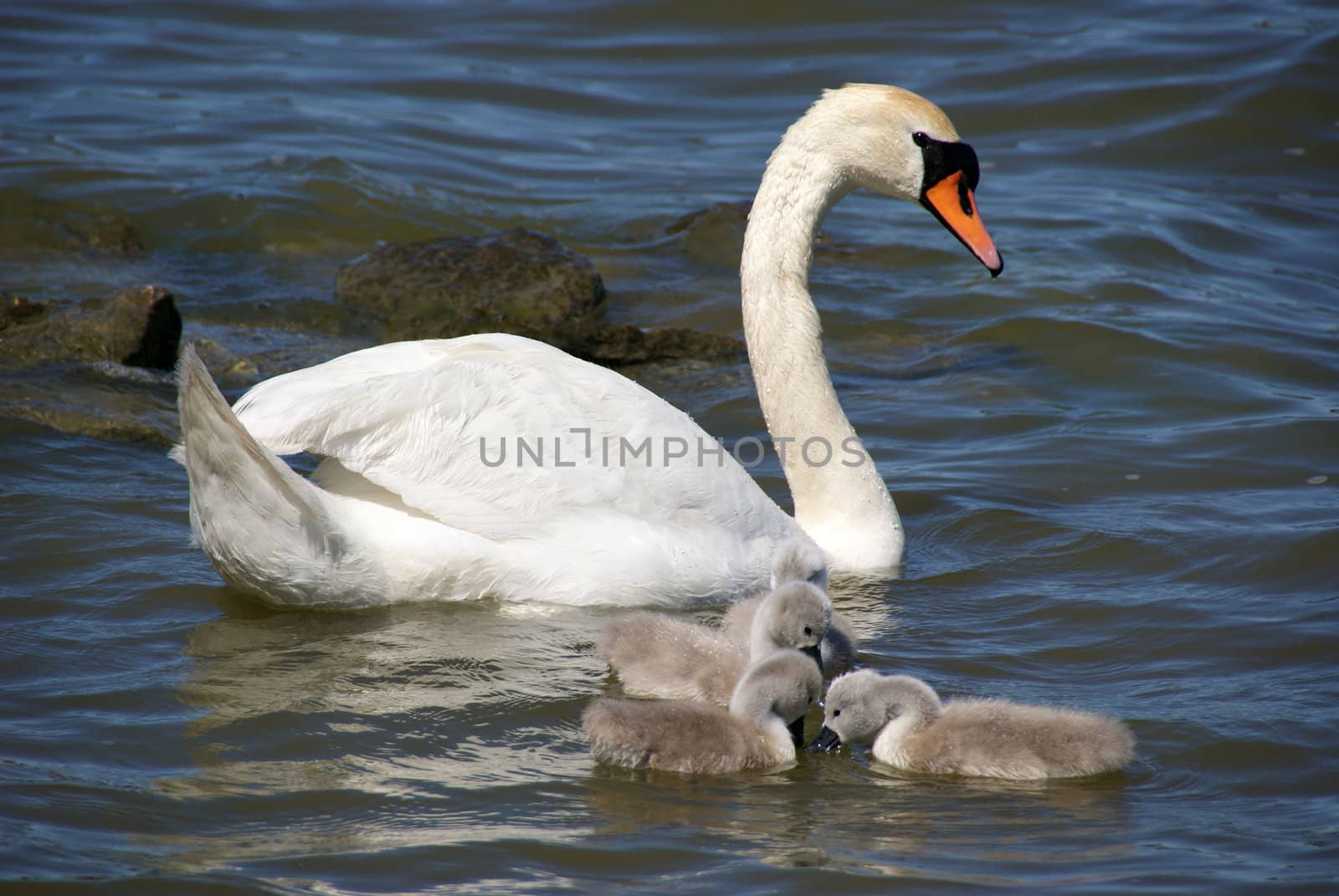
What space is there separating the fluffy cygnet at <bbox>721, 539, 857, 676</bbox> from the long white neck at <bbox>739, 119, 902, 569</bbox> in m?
1.23

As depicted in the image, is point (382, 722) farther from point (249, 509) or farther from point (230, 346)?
point (230, 346)

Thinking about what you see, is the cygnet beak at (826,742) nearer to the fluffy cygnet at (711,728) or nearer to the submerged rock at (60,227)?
the fluffy cygnet at (711,728)

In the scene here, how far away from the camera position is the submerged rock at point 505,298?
9.37 m

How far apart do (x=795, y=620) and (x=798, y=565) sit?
1.88 ft

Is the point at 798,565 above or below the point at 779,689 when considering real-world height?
above

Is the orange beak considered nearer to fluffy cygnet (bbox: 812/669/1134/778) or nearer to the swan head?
the swan head

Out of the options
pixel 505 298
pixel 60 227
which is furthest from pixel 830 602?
pixel 60 227

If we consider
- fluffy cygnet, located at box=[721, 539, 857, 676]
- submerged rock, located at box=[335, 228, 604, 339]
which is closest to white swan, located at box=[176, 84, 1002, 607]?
fluffy cygnet, located at box=[721, 539, 857, 676]

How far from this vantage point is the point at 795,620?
4871mm

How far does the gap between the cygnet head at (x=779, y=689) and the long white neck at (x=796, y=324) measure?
2035 millimetres

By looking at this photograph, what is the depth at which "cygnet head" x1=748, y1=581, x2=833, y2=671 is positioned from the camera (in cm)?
487

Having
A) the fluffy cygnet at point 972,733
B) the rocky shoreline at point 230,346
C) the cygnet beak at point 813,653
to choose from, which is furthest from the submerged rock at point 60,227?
the fluffy cygnet at point 972,733

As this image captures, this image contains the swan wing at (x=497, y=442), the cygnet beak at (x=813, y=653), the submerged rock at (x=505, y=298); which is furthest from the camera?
the submerged rock at (x=505, y=298)

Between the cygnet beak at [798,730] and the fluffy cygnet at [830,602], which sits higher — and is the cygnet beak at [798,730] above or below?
below
